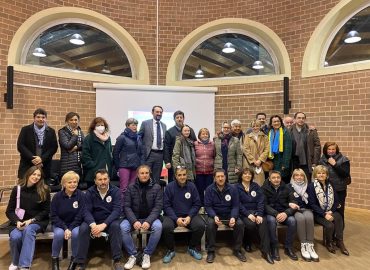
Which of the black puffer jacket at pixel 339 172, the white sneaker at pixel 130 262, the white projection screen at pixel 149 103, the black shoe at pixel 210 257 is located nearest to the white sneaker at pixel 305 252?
the black puffer jacket at pixel 339 172

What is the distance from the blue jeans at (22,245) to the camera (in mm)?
3012

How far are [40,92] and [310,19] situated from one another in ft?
17.7

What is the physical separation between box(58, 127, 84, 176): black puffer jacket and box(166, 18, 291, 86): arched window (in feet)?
12.2

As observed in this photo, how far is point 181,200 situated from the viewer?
3691mm

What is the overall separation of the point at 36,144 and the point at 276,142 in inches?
119

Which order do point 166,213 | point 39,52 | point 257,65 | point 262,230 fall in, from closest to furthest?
point 262,230 < point 166,213 < point 39,52 < point 257,65

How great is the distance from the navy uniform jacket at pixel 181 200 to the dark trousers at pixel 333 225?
1422mm

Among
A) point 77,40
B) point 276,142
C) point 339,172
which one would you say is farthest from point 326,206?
point 77,40

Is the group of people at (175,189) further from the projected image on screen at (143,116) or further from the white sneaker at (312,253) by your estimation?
the projected image on screen at (143,116)

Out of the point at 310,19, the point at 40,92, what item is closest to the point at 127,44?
the point at 40,92

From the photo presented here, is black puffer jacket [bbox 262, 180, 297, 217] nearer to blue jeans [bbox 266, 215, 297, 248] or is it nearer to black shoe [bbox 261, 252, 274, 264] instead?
blue jeans [bbox 266, 215, 297, 248]

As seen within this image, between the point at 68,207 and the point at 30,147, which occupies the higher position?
the point at 30,147

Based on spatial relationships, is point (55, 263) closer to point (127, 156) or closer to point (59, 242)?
point (59, 242)

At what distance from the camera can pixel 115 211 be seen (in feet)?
11.0
